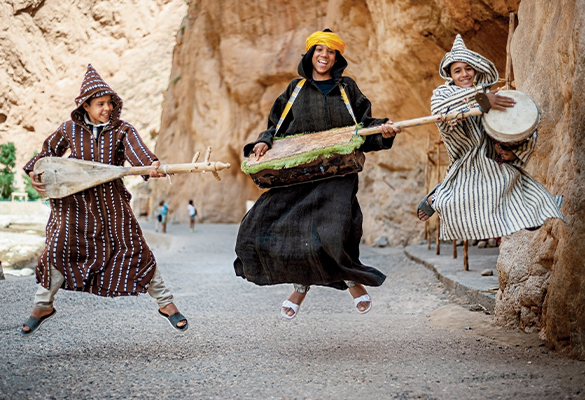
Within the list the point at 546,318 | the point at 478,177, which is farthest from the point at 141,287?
the point at 546,318

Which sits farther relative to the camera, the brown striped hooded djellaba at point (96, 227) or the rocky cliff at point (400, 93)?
the brown striped hooded djellaba at point (96, 227)

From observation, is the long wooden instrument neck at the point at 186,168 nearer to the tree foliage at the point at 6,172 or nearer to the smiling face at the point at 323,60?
the smiling face at the point at 323,60

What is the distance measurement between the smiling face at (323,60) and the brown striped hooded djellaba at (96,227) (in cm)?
134

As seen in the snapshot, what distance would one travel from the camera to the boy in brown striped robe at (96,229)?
3.68 meters

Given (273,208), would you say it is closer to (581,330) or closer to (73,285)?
(73,285)

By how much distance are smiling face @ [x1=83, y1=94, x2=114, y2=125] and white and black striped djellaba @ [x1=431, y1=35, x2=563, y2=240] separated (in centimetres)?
227

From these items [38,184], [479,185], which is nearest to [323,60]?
[479,185]

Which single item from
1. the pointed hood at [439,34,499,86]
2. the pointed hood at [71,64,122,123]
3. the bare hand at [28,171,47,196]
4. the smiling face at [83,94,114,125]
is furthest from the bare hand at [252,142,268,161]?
the bare hand at [28,171,47,196]

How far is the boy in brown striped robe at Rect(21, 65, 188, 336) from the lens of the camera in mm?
3678

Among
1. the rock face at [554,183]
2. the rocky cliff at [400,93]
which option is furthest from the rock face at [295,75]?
the rock face at [554,183]

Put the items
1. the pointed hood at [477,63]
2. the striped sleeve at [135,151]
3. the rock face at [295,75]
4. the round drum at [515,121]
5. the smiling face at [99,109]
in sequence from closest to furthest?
the round drum at [515,121] < the pointed hood at [477,63] < the striped sleeve at [135,151] < the smiling face at [99,109] < the rock face at [295,75]

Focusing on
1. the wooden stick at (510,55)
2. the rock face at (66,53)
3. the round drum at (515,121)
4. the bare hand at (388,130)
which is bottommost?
the bare hand at (388,130)

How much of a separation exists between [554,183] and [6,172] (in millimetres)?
40892

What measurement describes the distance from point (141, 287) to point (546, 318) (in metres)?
2.71
